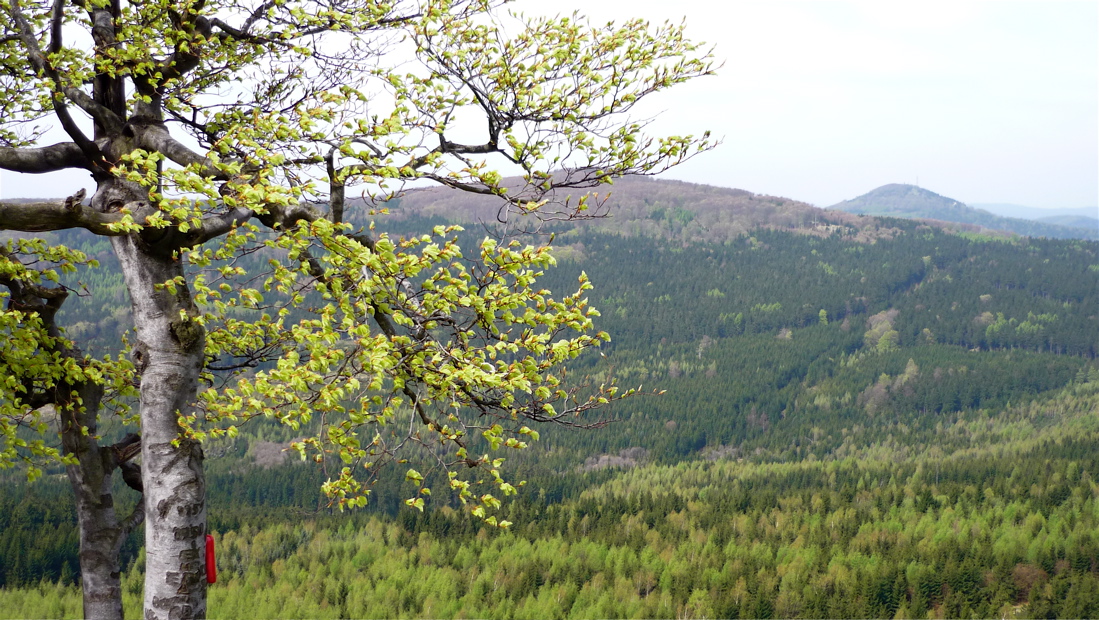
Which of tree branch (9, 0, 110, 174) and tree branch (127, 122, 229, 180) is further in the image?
tree branch (127, 122, 229, 180)

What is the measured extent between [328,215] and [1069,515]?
2919 cm

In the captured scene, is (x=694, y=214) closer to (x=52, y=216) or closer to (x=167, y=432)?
(x=52, y=216)

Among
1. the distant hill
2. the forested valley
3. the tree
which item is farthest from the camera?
the distant hill

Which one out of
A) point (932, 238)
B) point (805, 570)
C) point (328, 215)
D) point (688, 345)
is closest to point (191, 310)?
point (328, 215)

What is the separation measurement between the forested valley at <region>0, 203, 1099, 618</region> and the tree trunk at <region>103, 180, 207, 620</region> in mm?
4816

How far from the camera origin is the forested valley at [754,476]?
21.5 meters

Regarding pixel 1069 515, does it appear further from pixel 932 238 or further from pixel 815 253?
pixel 932 238

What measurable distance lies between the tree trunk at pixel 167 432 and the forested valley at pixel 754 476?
4816 millimetres

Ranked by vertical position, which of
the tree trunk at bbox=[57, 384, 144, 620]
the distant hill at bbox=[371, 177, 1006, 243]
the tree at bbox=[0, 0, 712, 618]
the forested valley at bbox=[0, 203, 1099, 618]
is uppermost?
the distant hill at bbox=[371, 177, 1006, 243]

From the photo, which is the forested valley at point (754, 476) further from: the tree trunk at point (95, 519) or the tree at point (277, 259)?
the tree trunk at point (95, 519)

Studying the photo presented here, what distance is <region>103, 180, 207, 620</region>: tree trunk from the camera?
348 inches

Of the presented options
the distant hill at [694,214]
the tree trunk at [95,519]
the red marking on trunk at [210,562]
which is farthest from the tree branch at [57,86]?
the distant hill at [694,214]

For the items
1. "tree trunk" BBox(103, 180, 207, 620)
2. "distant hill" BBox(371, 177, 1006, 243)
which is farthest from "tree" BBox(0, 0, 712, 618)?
"distant hill" BBox(371, 177, 1006, 243)

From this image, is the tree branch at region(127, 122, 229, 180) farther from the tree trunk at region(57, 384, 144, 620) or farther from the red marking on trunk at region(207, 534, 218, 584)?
the red marking on trunk at region(207, 534, 218, 584)
